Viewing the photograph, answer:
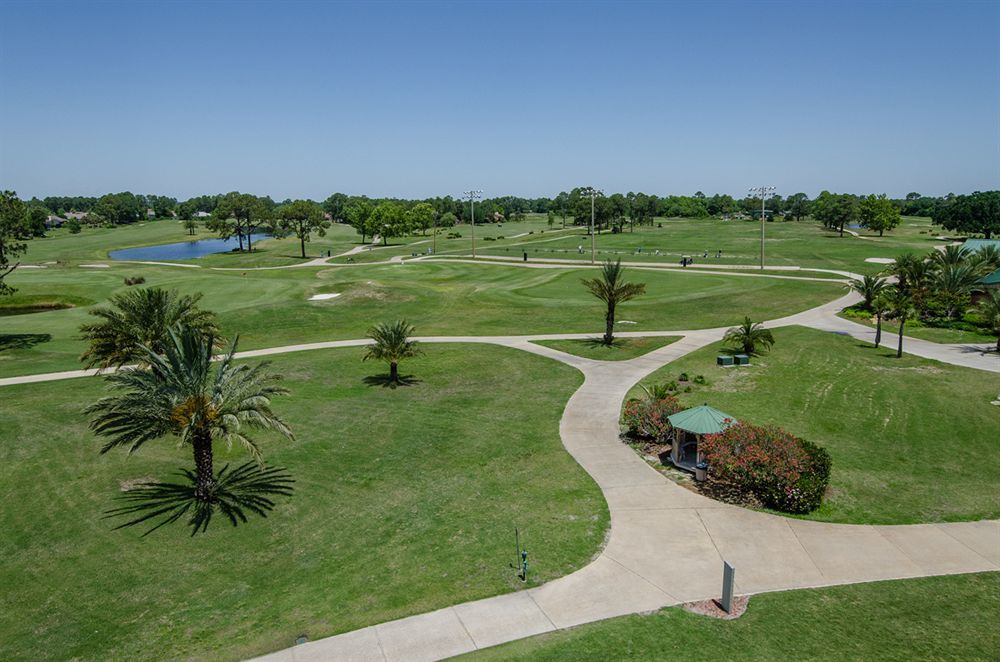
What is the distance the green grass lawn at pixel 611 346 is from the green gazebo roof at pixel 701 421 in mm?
15303

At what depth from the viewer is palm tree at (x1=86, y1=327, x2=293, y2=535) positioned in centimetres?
1878

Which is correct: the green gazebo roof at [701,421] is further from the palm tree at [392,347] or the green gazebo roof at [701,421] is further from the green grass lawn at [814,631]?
the palm tree at [392,347]

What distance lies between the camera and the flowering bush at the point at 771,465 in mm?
18797

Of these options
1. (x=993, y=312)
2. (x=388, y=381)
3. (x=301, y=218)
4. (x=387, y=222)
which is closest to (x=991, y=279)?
(x=993, y=312)

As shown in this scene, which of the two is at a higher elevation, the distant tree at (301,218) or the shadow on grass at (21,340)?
the distant tree at (301,218)

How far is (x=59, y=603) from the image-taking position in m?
15.0

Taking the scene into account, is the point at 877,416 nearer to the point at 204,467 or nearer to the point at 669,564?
the point at 669,564

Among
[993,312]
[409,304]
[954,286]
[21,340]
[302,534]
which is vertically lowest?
[302,534]

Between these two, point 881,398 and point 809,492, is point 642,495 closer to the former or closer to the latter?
point 809,492

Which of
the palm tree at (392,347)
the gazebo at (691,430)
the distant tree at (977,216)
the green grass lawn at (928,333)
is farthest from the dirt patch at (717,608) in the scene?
the distant tree at (977,216)

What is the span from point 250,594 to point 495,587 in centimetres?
632

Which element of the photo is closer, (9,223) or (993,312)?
(993,312)

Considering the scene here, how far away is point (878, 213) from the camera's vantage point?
4943 inches

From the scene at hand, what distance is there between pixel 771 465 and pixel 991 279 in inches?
1914
